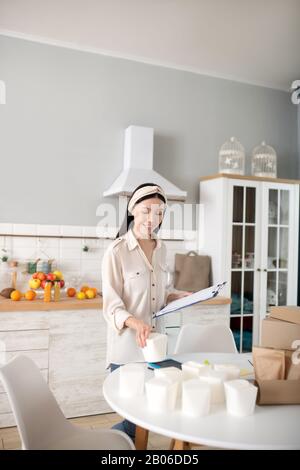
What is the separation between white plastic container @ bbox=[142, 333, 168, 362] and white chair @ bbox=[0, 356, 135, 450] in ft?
1.03

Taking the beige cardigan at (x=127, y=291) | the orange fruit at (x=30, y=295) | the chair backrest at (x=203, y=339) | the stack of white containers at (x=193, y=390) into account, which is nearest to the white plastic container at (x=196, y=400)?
the stack of white containers at (x=193, y=390)

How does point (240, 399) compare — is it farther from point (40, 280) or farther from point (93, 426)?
point (40, 280)

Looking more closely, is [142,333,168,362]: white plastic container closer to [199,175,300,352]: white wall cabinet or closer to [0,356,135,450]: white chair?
[0,356,135,450]: white chair

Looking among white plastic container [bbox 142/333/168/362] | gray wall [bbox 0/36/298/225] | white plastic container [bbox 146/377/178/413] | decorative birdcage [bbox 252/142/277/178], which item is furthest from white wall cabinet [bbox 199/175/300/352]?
white plastic container [bbox 146/377/178/413]

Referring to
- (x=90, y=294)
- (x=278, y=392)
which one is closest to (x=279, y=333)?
(x=278, y=392)

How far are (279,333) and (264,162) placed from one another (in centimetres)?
287

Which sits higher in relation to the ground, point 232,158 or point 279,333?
point 232,158

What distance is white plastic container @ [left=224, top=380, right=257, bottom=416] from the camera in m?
1.42

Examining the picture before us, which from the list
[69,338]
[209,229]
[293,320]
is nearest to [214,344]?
[293,320]

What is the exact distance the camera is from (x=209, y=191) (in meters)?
4.14

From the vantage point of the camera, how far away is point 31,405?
5.39 ft

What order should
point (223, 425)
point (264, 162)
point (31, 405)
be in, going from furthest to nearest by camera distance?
point (264, 162) < point (31, 405) < point (223, 425)
